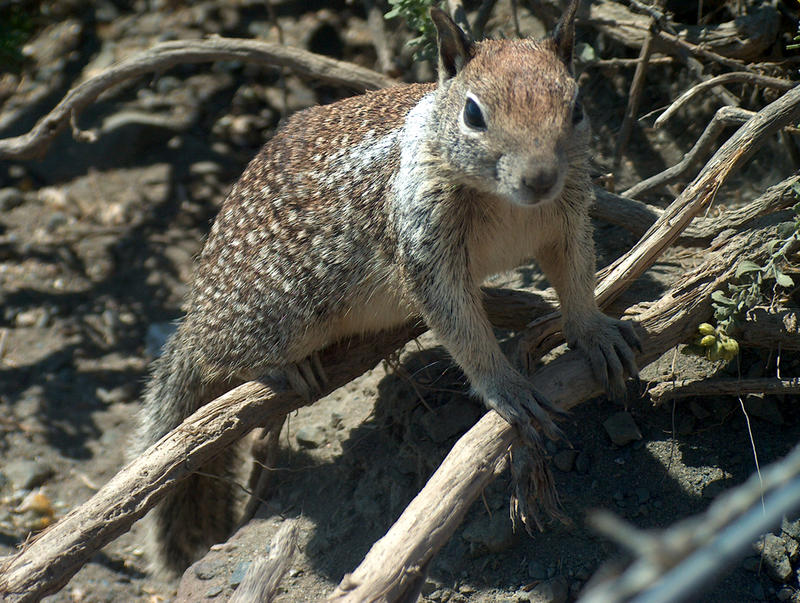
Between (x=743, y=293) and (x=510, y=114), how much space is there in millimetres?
1316

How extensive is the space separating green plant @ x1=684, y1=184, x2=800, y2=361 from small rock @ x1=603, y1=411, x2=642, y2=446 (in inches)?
21.5

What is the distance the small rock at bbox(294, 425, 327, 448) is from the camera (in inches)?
178

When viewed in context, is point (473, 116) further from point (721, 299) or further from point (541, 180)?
point (721, 299)

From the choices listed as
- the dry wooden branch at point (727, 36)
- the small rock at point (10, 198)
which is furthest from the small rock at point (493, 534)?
the small rock at point (10, 198)

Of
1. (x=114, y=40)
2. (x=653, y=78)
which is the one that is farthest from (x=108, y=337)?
(x=653, y=78)

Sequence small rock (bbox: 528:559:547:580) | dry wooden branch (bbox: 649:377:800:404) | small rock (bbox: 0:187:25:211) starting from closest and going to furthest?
dry wooden branch (bbox: 649:377:800:404) → small rock (bbox: 528:559:547:580) → small rock (bbox: 0:187:25:211)

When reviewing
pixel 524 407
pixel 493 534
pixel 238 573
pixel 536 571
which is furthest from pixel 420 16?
pixel 238 573

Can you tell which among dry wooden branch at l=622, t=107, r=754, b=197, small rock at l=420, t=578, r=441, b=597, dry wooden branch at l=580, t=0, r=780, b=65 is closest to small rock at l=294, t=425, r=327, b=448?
small rock at l=420, t=578, r=441, b=597

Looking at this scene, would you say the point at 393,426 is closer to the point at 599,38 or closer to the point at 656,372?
the point at 656,372

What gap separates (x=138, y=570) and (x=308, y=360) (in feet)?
6.22

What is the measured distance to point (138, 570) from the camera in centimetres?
457

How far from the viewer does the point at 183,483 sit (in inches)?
172

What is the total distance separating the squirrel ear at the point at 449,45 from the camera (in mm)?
2820

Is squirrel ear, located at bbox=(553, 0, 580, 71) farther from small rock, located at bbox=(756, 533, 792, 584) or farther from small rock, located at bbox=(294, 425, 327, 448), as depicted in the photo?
small rock, located at bbox=(294, 425, 327, 448)
